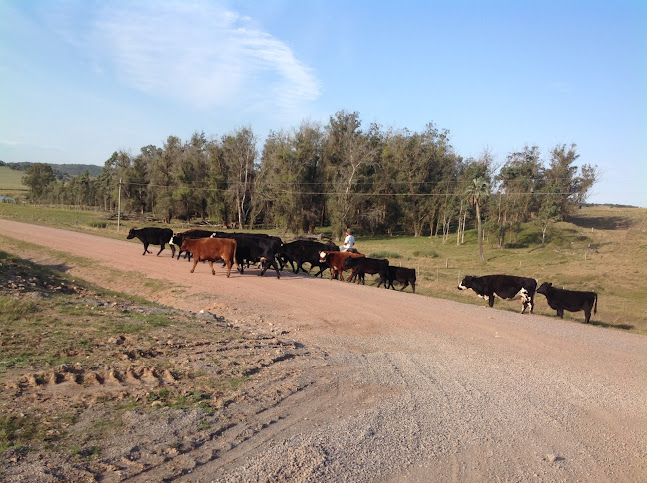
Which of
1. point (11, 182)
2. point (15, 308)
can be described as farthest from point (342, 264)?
point (11, 182)

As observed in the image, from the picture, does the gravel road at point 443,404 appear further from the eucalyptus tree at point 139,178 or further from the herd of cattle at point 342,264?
the eucalyptus tree at point 139,178

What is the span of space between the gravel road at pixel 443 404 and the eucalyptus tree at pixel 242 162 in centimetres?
5994

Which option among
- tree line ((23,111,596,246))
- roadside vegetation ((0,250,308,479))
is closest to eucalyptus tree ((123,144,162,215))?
tree line ((23,111,596,246))

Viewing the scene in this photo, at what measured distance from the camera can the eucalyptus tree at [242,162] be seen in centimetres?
7256

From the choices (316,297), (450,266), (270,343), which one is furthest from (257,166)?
(270,343)

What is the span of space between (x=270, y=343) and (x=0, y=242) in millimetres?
22949

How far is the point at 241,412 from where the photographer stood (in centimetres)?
579

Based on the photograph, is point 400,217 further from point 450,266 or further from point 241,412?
point 241,412

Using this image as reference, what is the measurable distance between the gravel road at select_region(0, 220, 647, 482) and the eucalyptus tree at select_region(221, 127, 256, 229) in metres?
59.9

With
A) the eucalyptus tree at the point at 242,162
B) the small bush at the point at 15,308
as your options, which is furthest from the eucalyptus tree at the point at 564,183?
the small bush at the point at 15,308

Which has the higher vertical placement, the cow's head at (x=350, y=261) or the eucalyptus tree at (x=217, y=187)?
A: the eucalyptus tree at (x=217, y=187)

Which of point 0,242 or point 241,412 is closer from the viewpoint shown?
point 241,412

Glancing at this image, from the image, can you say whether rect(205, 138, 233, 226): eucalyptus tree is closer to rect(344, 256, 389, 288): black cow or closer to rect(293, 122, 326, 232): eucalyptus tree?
rect(293, 122, 326, 232): eucalyptus tree

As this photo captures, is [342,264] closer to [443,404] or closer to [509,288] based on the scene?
[509,288]
